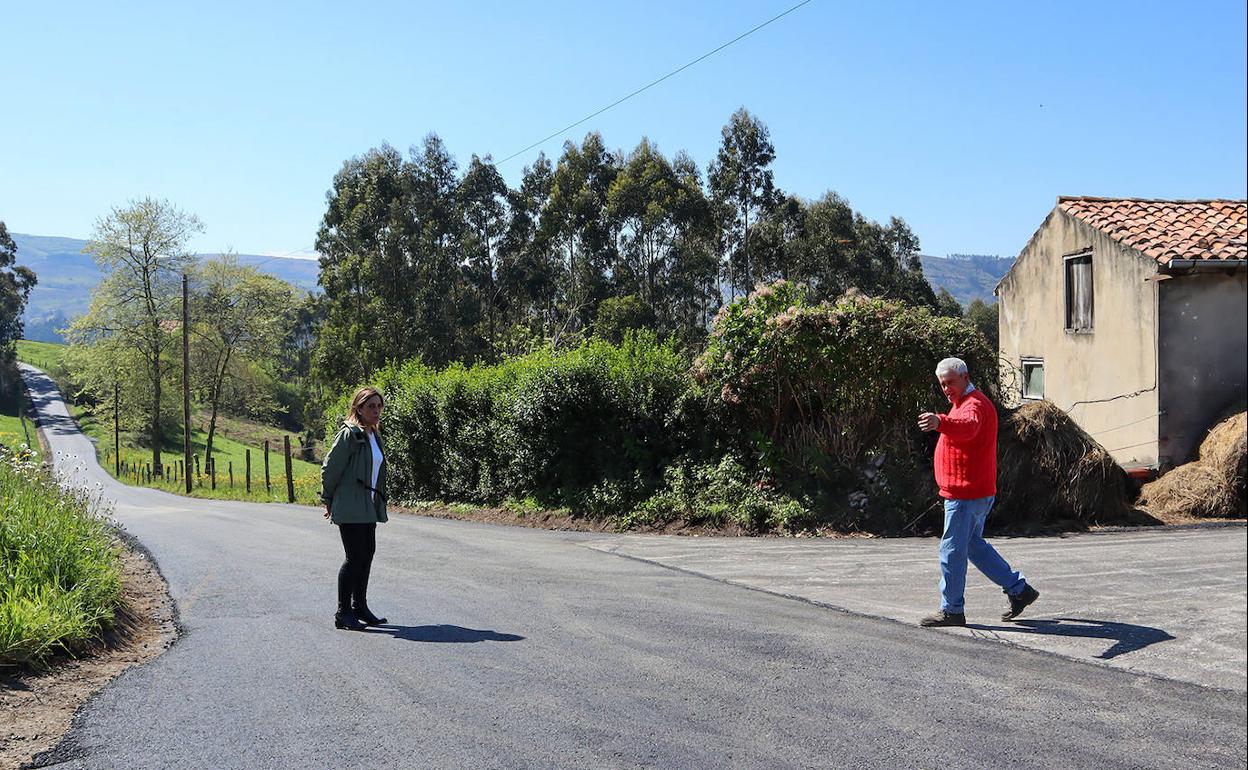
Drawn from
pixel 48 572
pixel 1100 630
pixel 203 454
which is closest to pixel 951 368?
pixel 1100 630

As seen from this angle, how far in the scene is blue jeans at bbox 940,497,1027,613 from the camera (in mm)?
7234

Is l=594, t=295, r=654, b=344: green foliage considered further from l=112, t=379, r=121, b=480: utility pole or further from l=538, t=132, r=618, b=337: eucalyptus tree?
l=112, t=379, r=121, b=480: utility pole

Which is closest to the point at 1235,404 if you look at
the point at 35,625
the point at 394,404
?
the point at 35,625

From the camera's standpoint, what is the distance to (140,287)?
59.8m

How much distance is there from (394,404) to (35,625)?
18.1 m

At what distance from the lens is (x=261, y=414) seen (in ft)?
235

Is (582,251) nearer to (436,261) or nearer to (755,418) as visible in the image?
(436,261)

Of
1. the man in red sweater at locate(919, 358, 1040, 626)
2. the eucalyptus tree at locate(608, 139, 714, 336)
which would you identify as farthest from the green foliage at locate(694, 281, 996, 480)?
the eucalyptus tree at locate(608, 139, 714, 336)

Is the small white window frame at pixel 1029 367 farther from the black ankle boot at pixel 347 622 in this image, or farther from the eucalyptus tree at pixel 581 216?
the eucalyptus tree at pixel 581 216

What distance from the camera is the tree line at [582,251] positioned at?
47656 mm

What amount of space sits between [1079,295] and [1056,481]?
281 centimetres

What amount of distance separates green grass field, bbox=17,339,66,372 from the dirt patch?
10423cm

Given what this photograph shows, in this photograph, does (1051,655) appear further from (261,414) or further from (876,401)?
(261,414)

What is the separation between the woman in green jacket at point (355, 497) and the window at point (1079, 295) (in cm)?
585
